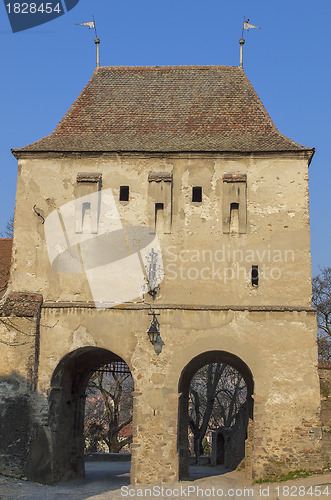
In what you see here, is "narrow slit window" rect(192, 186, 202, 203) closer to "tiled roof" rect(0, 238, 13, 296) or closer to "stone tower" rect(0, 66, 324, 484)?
"stone tower" rect(0, 66, 324, 484)

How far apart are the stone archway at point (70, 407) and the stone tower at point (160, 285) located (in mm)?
77

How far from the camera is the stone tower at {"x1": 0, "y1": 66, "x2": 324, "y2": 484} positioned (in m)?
15.9

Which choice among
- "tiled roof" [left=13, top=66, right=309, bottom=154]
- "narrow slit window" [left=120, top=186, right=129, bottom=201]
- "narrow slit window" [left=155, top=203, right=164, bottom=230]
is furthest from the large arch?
"tiled roof" [left=13, top=66, right=309, bottom=154]

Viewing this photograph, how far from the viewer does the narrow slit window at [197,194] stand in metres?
17.6

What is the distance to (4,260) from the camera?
67.2ft

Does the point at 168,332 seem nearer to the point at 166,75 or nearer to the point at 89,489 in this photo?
the point at 89,489

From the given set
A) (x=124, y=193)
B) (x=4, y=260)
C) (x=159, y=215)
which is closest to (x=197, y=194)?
(x=159, y=215)

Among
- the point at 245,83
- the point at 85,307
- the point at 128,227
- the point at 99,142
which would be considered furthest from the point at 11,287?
the point at 245,83
